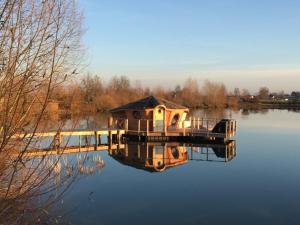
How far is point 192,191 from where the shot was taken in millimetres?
14516

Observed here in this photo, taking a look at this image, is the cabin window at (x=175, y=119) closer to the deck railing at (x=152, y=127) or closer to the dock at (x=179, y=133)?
the deck railing at (x=152, y=127)

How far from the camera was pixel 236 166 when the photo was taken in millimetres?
19328

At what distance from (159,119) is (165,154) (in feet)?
20.6

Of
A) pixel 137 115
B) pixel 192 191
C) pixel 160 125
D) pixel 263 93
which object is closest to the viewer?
pixel 192 191

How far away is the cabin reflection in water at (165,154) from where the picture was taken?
65.9 feet

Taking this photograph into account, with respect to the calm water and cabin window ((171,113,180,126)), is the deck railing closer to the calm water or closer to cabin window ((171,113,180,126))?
cabin window ((171,113,180,126))

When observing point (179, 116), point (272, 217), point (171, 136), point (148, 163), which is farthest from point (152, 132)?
point (272, 217)

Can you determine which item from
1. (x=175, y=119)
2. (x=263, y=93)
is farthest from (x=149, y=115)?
(x=263, y=93)

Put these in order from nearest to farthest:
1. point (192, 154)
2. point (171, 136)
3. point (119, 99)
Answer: point (192, 154) < point (171, 136) < point (119, 99)

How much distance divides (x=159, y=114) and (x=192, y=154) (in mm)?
6336

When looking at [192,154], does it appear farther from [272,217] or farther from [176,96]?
[176,96]

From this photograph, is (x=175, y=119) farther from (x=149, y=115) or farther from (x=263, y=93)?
(x=263, y=93)

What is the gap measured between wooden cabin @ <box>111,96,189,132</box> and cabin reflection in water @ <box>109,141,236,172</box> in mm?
2167

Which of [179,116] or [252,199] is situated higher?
[179,116]
